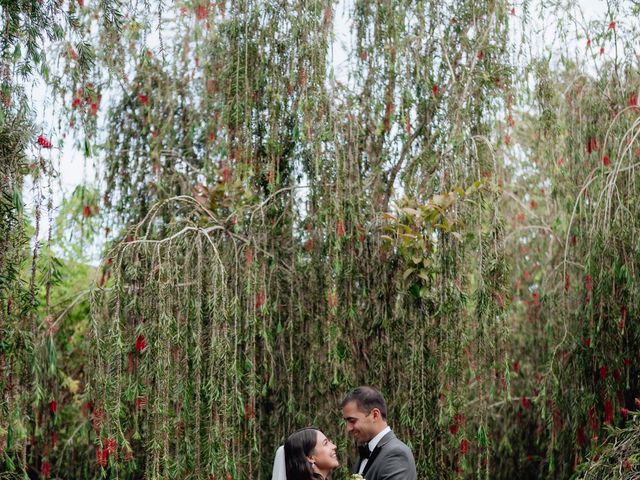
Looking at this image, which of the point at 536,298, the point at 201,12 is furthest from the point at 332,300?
the point at 536,298

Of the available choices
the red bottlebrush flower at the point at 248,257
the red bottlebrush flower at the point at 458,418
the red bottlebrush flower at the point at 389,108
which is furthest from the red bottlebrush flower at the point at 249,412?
the red bottlebrush flower at the point at 389,108

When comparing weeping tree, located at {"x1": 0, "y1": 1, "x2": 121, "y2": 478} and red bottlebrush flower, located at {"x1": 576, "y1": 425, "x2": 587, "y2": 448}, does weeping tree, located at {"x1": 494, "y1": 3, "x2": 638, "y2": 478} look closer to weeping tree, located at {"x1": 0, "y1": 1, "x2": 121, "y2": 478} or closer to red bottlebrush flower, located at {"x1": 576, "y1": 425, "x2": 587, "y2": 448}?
red bottlebrush flower, located at {"x1": 576, "y1": 425, "x2": 587, "y2": 448}

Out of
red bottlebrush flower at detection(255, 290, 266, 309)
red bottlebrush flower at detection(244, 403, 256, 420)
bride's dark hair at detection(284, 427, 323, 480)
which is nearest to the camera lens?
bride's dark hair at detection(284, 427, 323, 480)

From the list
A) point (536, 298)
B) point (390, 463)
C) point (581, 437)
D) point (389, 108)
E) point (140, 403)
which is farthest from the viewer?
point (536, 298)

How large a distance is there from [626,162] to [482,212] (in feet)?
3.55

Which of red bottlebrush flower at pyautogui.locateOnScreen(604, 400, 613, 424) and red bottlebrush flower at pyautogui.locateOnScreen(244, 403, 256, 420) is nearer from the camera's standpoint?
red bottlebrush flower at pyautogui.locateOnScreen(244, 403, 256, 420)

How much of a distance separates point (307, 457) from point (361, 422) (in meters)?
0.32

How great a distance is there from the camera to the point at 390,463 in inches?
148

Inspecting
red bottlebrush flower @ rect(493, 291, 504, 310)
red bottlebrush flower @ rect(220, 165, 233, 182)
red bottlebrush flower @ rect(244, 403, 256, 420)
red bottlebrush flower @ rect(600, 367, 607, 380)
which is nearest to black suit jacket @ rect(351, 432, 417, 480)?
red bottlebrush flower @ rect(244, 403, 256, 420)

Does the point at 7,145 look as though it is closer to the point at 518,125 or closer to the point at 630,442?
the point at 630,442

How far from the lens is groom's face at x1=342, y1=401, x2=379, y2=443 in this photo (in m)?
3.86

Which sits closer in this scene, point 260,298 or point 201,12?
point 260,298

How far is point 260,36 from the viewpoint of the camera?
18.3 feet

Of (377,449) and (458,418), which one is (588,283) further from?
(377,449)
